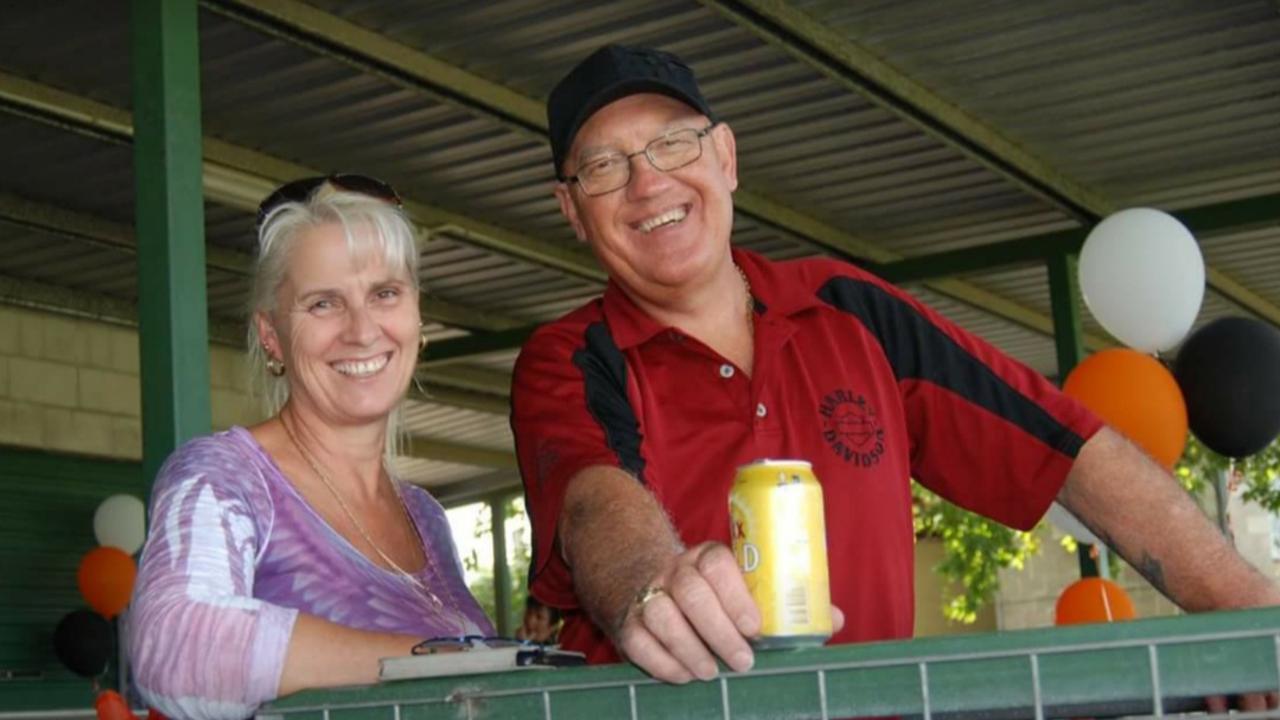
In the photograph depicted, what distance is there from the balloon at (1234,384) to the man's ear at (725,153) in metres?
5.10

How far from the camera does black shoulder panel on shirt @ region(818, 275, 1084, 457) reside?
2.26 metres

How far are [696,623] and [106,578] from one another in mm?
10072

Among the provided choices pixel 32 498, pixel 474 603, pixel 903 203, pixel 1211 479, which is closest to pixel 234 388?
pixel 32 498

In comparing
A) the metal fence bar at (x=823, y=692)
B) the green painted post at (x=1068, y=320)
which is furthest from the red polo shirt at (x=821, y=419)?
the green painted post at (x=1068, y=320)

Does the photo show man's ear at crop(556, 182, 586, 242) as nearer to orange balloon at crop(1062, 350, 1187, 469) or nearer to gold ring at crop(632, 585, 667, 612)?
gold ring at crop(632, 585, 667, 612)

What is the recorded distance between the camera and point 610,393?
218 centimetres

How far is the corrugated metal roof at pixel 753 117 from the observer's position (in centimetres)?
760

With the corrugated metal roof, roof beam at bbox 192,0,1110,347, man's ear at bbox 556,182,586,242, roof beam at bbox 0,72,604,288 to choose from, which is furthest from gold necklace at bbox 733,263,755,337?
roof beam at bbox 0,72,604,288

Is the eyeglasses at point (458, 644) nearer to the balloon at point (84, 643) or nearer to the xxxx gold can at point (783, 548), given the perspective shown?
the xxxx gold can at point (783, 548)

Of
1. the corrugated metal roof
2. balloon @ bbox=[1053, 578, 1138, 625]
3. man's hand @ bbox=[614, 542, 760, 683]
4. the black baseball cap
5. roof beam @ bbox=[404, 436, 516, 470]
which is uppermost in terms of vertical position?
the corrugated metal roof

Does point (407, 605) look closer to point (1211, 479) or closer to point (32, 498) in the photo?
point (32, 498)

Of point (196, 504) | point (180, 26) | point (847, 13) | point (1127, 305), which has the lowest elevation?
point (196, 504)

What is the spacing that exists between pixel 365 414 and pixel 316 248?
0.24 meters

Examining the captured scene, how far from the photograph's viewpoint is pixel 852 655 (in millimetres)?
1282
